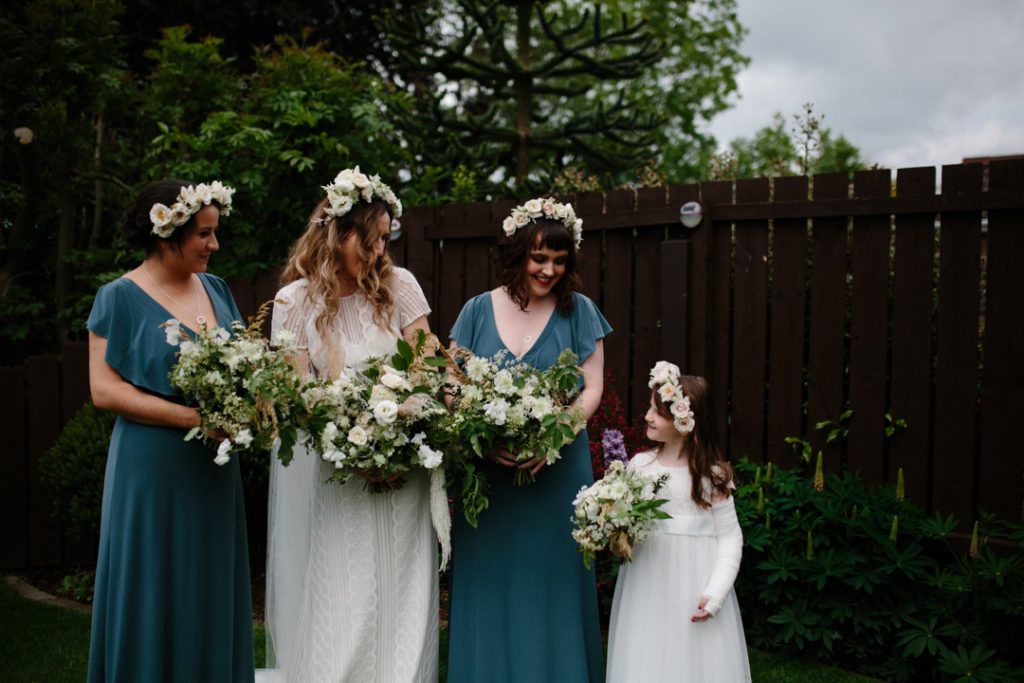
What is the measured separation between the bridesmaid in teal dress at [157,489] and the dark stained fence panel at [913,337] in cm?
374

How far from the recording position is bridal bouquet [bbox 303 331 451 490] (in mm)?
2871

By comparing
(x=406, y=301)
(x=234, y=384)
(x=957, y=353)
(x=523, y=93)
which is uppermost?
(x=523, y=93)

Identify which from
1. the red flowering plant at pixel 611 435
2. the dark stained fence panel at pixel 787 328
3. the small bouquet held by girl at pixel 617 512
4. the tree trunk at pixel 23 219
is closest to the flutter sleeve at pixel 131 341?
the small bouquet held by girl at pixel 617 512

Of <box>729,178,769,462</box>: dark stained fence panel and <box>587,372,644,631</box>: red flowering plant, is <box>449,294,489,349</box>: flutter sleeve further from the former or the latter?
<box>729,178,769,462</box>: dark stained fence panel

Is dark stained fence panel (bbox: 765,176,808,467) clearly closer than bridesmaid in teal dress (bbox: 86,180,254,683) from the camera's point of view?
No

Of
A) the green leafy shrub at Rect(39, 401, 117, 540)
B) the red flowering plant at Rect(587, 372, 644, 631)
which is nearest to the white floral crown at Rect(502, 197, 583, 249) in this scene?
the red flowering plant at Rect(587, 372, 644, 631)

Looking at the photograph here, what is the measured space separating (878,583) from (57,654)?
182 inches

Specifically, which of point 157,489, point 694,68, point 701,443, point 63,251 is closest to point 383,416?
point 157,489

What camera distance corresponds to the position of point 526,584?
3279 millimetres

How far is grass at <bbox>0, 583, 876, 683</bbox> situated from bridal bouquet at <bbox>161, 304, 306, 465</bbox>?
7.79ft

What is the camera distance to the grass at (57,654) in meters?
4.04

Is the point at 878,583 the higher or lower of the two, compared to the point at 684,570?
lower

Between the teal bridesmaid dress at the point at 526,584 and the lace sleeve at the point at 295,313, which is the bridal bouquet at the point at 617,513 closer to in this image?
the teal bridesmaid dress at the point at 526,584

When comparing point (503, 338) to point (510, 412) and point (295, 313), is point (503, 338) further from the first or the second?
point (295, 313)
